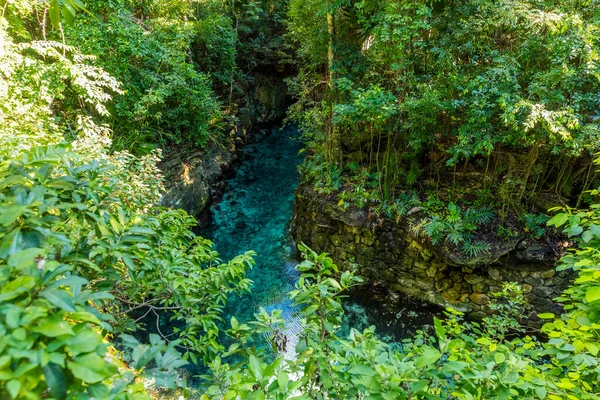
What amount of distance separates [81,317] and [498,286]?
5.12 m

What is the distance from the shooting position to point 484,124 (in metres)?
3.90

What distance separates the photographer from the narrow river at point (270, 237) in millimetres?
4938

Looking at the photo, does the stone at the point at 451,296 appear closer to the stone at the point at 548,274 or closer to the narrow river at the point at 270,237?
the narrow river at the point at 270,237

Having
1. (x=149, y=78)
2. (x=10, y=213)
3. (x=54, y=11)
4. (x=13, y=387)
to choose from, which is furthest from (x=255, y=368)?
(x=149, y=78)

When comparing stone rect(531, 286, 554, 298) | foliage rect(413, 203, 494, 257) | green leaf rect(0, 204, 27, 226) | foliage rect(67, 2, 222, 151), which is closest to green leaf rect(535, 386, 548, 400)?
green leaf rect(0, 204, 27, 226)

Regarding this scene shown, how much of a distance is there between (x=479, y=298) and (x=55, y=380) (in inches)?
203

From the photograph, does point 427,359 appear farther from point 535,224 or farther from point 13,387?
point 535,224

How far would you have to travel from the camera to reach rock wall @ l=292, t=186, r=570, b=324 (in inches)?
169

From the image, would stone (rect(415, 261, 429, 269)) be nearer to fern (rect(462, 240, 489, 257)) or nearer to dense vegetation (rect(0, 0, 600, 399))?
fern (rect(462, 240, 489, 257))

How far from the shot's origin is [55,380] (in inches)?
27.9

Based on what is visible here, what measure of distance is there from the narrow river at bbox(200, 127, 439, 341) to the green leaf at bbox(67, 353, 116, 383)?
205 centimetres

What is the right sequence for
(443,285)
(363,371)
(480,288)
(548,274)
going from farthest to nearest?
1. (443,285)
2. (480,288)
3. (548,274)
4. (363,371)

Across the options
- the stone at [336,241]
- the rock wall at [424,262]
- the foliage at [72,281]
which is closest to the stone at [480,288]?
the rock wall at [424,262]

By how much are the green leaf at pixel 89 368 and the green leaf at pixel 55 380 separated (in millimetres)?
47
